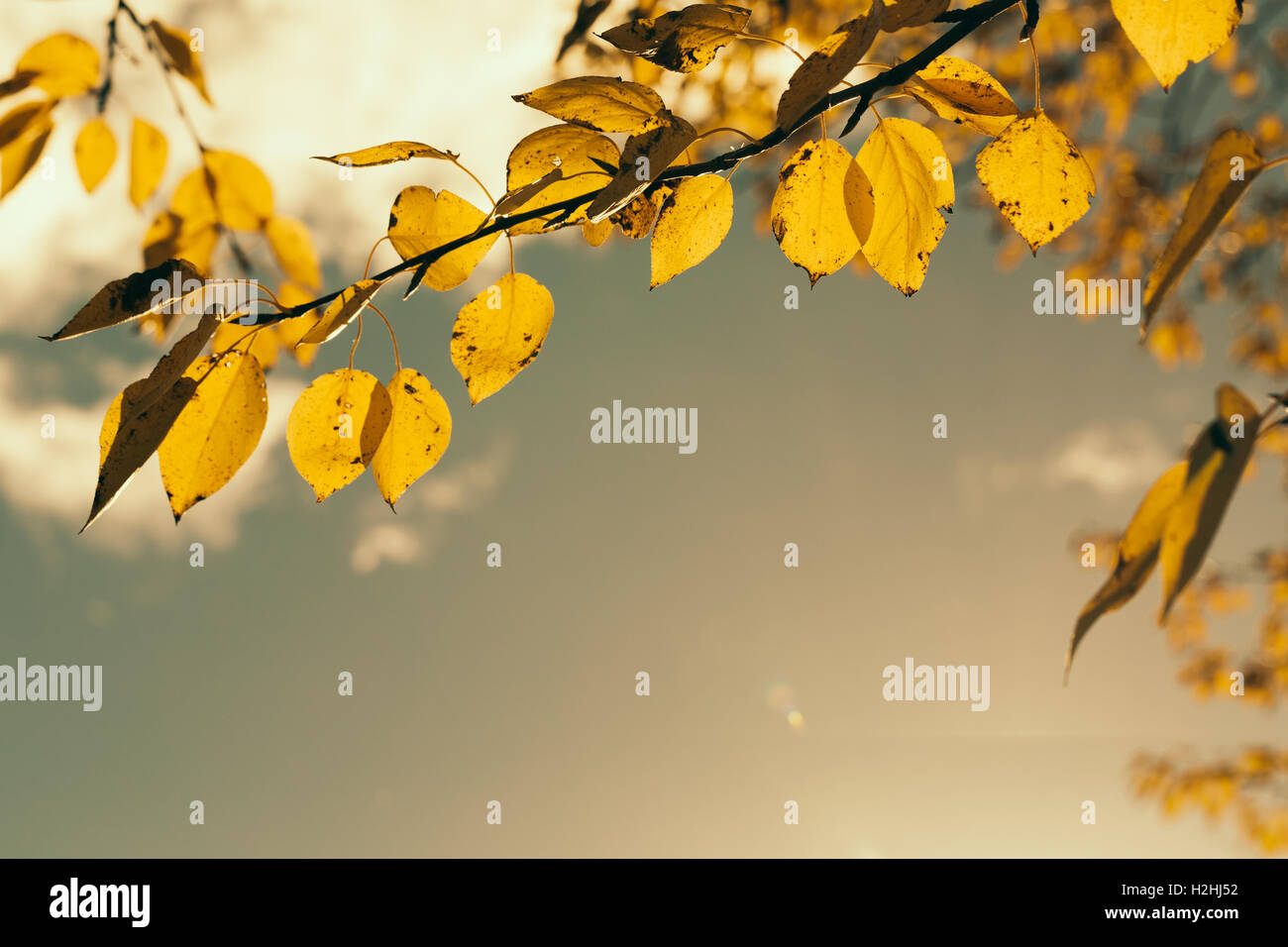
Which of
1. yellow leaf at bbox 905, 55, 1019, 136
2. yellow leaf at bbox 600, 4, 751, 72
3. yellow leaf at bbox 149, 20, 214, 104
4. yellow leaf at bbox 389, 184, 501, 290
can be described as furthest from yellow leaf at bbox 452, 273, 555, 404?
yellow leaf at bbox 149, 20, 214, 104

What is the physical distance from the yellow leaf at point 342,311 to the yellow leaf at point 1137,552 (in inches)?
13.3

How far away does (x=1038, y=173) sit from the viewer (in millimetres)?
473

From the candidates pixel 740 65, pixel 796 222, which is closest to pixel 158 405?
pixel 796 222

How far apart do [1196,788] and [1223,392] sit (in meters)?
5.64

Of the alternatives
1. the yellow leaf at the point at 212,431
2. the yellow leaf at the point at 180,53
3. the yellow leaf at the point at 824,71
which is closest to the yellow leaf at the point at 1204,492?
the yellow leaf at the point at 824,71

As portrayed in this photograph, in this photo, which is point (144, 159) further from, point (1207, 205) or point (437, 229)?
point (1207, 205)

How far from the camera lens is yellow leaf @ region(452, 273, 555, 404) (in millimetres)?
475

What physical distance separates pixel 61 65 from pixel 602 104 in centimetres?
75

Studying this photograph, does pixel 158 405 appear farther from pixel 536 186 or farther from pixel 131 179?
pixel 131 179

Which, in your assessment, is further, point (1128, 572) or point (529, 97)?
point (529, 97)

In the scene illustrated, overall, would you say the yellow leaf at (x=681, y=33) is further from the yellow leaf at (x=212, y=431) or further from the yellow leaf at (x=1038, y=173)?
the yellow leaf at (x=212, y=431)

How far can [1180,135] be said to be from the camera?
11.5ft

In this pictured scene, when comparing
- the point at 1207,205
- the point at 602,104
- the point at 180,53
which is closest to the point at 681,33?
the point at 602,104

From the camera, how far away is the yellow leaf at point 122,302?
1.31 ft
